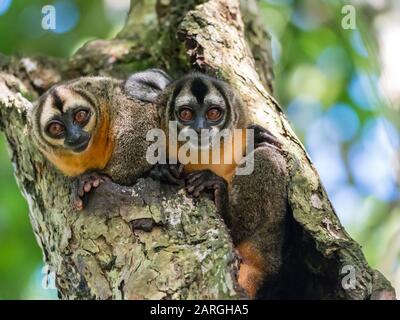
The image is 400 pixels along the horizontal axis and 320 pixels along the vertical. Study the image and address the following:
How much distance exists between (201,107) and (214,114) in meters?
0.16

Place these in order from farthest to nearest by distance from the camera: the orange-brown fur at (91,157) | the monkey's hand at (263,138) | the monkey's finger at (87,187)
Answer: the orange-brown fur at (91,157) < the monkey's hand at (263,138) < the monkey's finger at (87,187)

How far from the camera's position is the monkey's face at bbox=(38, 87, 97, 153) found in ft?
22.1

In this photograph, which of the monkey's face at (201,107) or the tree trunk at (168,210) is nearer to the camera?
the tree trunk at (168,210)

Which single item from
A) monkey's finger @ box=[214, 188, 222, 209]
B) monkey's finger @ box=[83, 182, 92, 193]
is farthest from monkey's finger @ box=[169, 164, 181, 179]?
monkey's finger @ box=[83, 182, 92, 193]

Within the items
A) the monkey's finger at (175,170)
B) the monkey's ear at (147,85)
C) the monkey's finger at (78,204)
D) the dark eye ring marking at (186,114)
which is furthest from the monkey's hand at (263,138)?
the monkey's finger at (78,204)

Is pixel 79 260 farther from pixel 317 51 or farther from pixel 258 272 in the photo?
pixel 317 51

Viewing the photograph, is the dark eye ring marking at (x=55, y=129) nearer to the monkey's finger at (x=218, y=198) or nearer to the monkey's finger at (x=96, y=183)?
the monkey's finger at (x=96, y=183)

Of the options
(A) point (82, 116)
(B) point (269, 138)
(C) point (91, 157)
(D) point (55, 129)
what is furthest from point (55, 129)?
(B) point (269, 138)

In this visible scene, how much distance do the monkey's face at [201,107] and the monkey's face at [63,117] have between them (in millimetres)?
895

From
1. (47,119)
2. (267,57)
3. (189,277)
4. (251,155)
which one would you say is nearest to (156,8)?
(267,57)

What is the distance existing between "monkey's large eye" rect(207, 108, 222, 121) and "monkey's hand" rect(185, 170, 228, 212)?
0.54 m

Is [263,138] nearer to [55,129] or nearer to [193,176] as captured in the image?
[193,176]

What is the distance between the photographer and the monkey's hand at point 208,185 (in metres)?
5.92

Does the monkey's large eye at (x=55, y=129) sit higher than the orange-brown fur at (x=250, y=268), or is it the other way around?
the monkey's large eye at (x=55, y=129)
